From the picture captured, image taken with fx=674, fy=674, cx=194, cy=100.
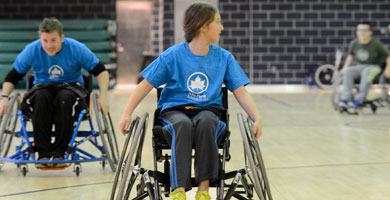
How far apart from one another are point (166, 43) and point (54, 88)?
9558 mm

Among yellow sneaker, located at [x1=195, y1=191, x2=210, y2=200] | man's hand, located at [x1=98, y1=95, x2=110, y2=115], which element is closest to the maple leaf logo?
yellow sneaker, located at [x1=195, y1=191, x2=210, y2=200]

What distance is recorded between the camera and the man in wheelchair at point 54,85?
4.04 meters

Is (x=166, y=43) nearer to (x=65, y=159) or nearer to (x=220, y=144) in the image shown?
(x=65, y=159)

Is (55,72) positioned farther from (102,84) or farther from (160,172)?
(160,172)

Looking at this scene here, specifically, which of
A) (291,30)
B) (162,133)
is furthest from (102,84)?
(291,30)

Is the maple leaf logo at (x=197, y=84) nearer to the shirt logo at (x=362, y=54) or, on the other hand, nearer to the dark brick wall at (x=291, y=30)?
the shirt logo at (x=362, y=54)

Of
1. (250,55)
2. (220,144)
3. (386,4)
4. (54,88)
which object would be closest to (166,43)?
(250,55)

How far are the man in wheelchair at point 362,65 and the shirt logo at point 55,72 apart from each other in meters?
4.90

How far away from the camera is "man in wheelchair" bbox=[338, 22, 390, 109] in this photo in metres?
8.34

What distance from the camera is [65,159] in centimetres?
398

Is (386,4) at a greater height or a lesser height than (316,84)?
greater

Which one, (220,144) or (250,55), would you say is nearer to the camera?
(220,144)

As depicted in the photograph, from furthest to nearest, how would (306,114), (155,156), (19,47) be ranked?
(19,47) < (306,114) < (155,156)

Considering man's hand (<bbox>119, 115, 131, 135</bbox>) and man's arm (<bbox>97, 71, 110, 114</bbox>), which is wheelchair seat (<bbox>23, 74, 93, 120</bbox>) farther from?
man's hand (<bbox>119, 115, 131, 135</bbox>)
